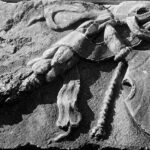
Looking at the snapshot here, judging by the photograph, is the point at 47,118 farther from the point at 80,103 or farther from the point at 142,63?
the point at 142,63

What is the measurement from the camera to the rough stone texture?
1833 millimetres

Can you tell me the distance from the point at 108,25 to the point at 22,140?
0.84m

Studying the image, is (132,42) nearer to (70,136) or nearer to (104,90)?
(104,90)

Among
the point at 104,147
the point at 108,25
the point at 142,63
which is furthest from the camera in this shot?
the point at 108,25

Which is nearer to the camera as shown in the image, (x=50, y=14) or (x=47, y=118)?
(x=47, y=118)

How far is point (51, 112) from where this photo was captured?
1.92m

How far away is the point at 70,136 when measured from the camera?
184cm

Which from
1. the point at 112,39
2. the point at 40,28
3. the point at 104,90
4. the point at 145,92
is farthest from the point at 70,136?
the point at 40,28

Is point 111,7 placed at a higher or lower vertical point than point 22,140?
higher

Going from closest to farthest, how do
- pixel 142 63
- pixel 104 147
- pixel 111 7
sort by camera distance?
pixel 104 147, pixel 142 63, pixel 111 7

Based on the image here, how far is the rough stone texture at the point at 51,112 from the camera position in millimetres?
1833

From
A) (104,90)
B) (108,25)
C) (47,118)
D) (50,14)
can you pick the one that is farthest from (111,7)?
(47,118)

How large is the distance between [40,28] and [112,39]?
481 millimetres

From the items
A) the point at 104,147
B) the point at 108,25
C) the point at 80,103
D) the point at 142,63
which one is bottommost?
the point at 104,147
